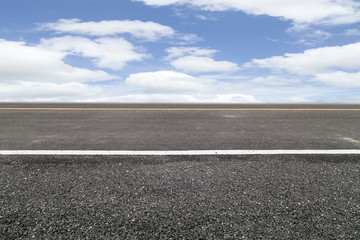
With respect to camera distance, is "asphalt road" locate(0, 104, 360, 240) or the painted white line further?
the painted white line

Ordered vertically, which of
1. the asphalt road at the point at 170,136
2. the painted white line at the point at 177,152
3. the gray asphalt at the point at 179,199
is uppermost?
the asphalt road at the point at 170,136

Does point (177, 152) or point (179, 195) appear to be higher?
point (177, 152)

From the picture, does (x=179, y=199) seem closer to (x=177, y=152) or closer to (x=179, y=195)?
(x=179, y=195)

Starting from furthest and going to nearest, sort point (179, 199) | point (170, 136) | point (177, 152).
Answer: point (170, 136)
point (177, 152)
point (179, 199)

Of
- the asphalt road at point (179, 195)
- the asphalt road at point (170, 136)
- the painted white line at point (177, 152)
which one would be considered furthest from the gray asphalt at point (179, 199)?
the asphalt road at point (170, 136)

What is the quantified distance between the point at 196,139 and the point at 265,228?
292 centimetres

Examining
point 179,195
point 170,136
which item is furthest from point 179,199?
point 170,136

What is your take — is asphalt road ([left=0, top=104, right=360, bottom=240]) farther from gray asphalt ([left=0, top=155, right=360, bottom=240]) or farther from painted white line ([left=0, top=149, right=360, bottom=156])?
painted white line ([left=0, top=149, right=360, bottom=156])

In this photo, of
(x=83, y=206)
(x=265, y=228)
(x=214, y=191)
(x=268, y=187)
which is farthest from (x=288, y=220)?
(x=83, y=206)

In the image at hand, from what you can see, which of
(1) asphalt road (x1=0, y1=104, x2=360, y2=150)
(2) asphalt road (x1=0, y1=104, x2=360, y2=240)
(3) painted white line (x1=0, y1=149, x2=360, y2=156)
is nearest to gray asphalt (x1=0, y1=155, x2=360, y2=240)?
(2) asphalt road (x1=0, y1=104, x2=360, y2=240)

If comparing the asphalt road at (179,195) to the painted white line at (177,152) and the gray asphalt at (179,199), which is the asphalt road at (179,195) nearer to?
the gray asphalt at (179,199)

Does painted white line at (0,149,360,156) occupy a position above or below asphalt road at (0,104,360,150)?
below

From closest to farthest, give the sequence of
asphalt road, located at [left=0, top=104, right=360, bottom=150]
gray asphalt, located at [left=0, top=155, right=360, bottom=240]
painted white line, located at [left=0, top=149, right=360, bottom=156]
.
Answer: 1. gray asphalt, located at [left=0, top=155, right=360, bottom=240]
2. painted white line, located at [left=0, top=149, right=360, bottom=156]
3. asphalt road, located at [left=0, top=104, right=360, bottom=150]

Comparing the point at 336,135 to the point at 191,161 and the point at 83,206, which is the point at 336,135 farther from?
the point at 83,206
